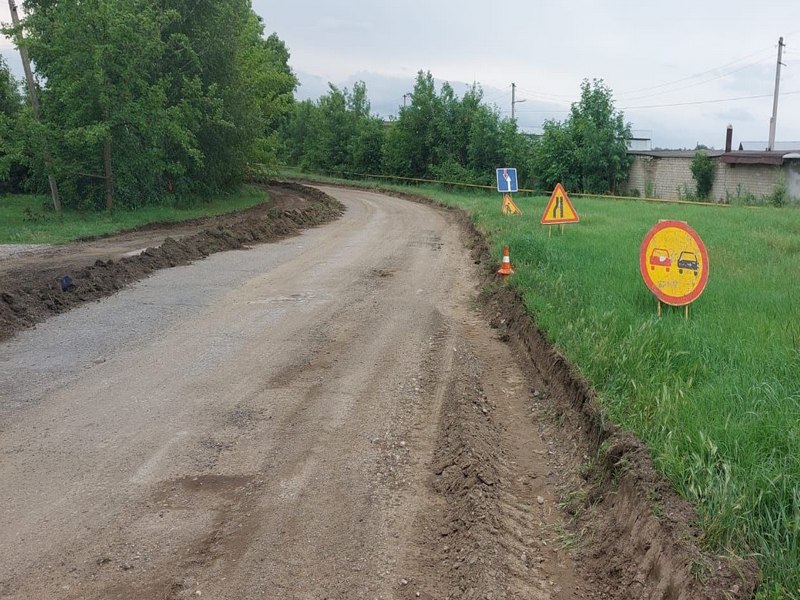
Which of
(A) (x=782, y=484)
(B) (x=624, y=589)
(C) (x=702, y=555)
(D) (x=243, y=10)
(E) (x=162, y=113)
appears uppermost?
(D) (x=243, y=10)

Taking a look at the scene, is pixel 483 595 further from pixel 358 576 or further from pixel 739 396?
pixel 739 396

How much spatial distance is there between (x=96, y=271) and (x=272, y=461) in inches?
320

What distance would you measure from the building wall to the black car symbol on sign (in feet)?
77.7

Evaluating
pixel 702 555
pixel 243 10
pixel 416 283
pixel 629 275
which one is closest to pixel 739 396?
pixel 702 555

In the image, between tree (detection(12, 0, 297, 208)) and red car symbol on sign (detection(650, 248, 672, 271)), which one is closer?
red car symbol on sign (detection(650, 248, 672, 271))

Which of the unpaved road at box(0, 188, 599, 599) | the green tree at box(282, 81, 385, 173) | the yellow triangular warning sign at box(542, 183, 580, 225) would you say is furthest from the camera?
the green tree at box(282, 81, 385, 173)

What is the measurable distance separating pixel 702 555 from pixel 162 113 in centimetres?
2222

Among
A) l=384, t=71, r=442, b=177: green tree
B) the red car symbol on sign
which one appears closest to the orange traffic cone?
the red car symbol on sign

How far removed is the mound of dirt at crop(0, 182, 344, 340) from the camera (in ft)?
31.1

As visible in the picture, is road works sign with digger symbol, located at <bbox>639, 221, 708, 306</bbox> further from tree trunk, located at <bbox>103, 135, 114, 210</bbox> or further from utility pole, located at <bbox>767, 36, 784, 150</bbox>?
utility pole, located at <bbox>767, 36, 784, 150</bbox>

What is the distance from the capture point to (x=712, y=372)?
5141mm

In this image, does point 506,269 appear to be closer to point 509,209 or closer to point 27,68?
point 509,209

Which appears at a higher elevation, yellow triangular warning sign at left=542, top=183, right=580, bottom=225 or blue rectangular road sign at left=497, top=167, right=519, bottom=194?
blue rectangular road sign at left=497, top=167, right=519, bottom=194

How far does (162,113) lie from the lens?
21969 millimetres
